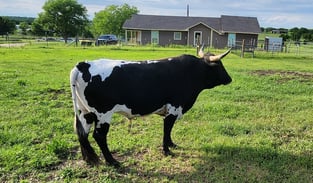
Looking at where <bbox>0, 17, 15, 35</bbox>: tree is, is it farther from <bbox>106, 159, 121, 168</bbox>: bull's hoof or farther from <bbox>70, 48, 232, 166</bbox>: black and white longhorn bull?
<bbox>106, 159, 121, 168</bbox>: bull's hoof

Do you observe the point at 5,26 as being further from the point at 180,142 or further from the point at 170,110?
the point at 170,110

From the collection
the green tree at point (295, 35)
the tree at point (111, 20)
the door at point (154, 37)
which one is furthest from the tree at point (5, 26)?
the green tree at point (295, 35)

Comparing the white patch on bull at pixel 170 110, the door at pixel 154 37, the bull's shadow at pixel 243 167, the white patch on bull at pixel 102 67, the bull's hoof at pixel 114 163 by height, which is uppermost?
the door at pixel 154 37

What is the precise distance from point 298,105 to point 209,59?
3935 mm

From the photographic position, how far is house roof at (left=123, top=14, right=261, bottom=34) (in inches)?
1599

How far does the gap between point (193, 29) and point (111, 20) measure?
99.4ft

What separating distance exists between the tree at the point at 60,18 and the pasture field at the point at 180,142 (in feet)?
186

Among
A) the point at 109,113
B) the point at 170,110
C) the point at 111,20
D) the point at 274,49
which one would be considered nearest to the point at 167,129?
the point at 170,110

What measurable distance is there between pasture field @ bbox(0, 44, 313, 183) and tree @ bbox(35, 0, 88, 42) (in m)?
56.8

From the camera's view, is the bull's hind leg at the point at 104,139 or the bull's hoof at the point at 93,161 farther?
the bull's hoof at the point at 93,161

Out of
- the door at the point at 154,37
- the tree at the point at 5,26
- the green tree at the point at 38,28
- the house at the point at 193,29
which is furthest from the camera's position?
the green tree at the point at 38,28

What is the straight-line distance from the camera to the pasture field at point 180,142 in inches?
165

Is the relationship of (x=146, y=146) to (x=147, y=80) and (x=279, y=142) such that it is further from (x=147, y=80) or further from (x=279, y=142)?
(x=279, y=142)

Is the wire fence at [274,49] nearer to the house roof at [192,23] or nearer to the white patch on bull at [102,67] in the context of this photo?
the house roof at [192,23]
